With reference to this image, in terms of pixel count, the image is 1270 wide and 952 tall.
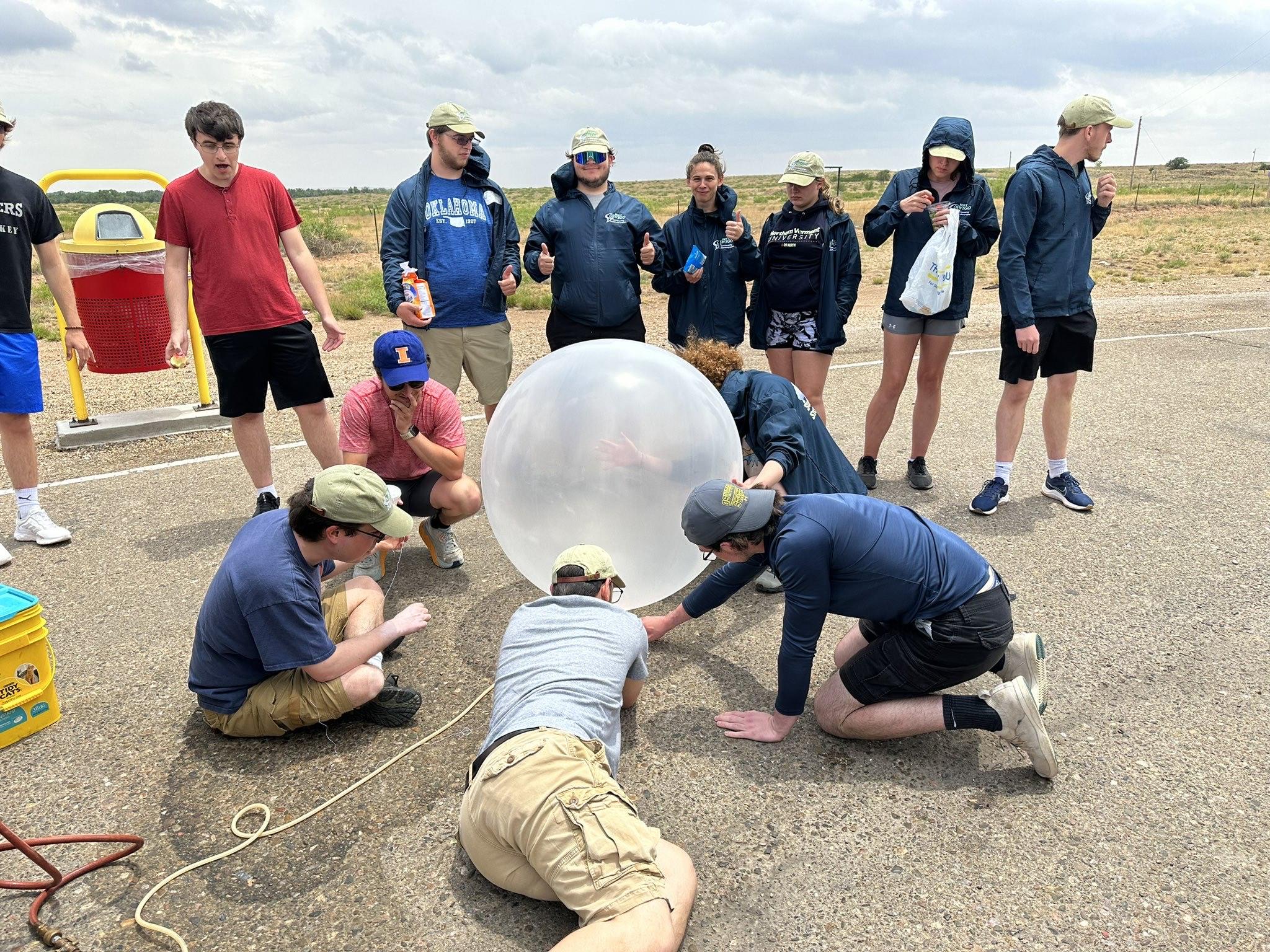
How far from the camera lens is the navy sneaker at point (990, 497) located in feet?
17.2

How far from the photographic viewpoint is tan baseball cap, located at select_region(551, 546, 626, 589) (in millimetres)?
2922

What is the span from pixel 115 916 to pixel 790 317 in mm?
4360

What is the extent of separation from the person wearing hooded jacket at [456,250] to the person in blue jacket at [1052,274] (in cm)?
294

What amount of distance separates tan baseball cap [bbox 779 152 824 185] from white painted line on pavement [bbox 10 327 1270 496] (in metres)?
3.35

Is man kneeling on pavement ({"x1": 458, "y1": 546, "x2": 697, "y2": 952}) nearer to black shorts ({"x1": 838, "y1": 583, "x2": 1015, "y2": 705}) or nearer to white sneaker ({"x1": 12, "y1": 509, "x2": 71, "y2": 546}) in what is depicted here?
black shorts ({"x1": 838, "y1": 583, "x2": 1015, "y2": 705})

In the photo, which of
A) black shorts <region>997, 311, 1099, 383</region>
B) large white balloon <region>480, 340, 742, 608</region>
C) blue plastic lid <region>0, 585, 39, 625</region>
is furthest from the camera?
black shorts <region>997, 311, 1099, 383</region>

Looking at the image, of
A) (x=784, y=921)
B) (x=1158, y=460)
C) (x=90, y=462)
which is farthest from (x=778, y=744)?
(x=90, y=462)

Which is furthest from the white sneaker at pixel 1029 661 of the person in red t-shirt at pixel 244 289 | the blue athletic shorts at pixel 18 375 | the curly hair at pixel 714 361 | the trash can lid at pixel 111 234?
the trash can lid at pixel 111 234

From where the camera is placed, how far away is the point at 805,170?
5191 mm

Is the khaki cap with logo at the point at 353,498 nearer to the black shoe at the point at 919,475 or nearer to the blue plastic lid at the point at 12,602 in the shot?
the blue plastic lid at the point at 12,602

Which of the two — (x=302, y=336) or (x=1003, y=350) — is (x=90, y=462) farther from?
(x=1003, y=350)

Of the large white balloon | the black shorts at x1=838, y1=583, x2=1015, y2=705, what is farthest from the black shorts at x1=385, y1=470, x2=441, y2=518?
the black shorts at x1=838, y1=583, x2=1015, y2=705

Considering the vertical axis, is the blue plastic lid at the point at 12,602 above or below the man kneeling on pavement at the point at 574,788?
above

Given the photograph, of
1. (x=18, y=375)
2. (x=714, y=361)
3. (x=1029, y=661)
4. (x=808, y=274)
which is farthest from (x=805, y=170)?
(x=18, y=375)
